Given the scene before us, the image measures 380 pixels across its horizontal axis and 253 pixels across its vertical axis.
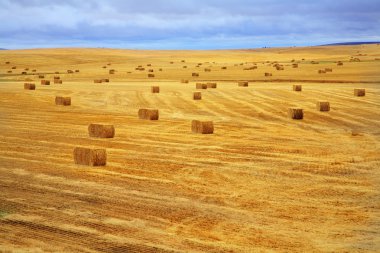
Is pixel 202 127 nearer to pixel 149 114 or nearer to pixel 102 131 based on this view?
pixel 102 131

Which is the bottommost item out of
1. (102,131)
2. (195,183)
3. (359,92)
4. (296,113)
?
(195,183)

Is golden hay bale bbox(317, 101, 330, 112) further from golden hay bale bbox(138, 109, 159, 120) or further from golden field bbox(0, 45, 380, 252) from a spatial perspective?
golden hay bale bbox(138, 109, 159, 120)

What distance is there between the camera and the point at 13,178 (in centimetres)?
1291

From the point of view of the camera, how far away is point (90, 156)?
14.0 meters

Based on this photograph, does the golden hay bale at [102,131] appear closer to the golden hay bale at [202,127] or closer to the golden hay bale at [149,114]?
the golden hay bale at [202,127]

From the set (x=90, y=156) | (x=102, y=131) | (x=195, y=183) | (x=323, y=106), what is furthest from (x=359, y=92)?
(x=195, y=183)

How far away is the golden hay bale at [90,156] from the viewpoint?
46.0 ft

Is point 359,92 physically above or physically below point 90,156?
above

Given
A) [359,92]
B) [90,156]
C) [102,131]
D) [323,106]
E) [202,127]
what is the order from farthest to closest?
[359,92] < [323,106] < [202,127] < [102,131] < [90,156]

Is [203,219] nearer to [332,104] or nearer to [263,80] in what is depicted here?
[332,104]

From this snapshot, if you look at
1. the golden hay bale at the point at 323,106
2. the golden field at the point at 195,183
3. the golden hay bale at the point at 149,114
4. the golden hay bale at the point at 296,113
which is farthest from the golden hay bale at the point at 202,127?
the golden hay bale at the point at 323,106

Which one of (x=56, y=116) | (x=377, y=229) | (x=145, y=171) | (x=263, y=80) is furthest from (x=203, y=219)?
(x=263, y=80)

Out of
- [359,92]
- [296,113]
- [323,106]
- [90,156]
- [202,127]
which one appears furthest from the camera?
[359,92]

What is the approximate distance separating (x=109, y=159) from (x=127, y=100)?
15203mm
